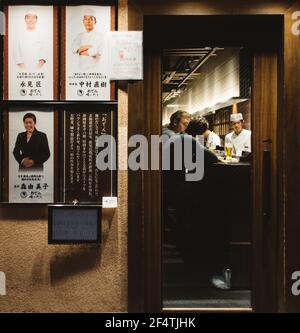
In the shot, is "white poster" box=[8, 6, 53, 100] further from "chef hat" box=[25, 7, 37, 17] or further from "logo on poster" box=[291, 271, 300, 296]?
"logo on poster" box=[291, 271, 300, 296]

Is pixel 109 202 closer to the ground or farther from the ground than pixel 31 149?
closer to the ground

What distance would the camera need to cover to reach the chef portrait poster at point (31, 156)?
15.6 ft

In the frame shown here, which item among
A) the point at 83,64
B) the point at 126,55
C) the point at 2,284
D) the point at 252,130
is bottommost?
the point at 2,284

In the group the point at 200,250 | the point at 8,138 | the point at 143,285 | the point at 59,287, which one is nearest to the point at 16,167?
the point at 8,138

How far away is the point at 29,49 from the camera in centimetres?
472

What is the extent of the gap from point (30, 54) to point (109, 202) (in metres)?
1.86

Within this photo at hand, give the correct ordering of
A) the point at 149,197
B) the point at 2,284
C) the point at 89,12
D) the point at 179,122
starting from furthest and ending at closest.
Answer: the point at 179,122 < the point at 149,197 < the point at 2,284 < the point at 89,12

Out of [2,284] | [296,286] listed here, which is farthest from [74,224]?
[296,286]

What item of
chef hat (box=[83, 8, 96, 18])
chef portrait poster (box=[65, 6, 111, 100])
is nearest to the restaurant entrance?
chef portrait poster (box=[65, 6, 111, 100])

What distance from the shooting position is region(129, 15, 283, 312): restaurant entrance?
4.97 metres

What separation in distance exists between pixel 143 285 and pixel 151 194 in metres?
1.05

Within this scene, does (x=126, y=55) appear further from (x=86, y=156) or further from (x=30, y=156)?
(x=30, y=156)

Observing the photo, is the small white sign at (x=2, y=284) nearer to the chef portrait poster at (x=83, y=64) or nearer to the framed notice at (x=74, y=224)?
the framed notice at (x=74, y=224)

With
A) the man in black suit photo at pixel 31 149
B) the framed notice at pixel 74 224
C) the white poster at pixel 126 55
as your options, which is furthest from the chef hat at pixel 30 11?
the framed notice at pixel 74 224
